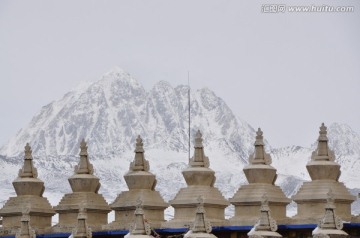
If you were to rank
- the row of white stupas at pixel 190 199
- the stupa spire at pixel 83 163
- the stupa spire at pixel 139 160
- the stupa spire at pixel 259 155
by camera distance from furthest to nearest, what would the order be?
the stupa spire at pixel 83 163 → the stupa spire at pixel 139 160 → the stupa spire at pixel 259 155 → the row of white stupas at pixel 190 199

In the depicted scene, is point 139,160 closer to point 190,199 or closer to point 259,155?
point 190,199

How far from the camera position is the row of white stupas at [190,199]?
59844mm

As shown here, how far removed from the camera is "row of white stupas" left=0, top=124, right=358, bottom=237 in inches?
2356

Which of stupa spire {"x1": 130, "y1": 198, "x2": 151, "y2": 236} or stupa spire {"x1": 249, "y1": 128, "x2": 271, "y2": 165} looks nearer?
stupa spire {"x1": 130, "y1": 198, "x2": 151, "y2": 236}

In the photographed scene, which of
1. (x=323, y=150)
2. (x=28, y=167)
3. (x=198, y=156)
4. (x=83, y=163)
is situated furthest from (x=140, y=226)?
(x=28, y=167)

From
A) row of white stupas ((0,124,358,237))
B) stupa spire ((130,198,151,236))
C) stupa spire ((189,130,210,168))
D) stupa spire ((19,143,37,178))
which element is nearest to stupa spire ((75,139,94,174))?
row of white stupas ((0,124,358,237))

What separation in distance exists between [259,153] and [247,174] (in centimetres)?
91

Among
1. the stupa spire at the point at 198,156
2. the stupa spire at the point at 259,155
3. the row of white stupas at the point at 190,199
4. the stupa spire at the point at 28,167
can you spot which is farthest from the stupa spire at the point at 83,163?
the stupa spire at the point at 259,155

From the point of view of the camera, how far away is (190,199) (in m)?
61.9

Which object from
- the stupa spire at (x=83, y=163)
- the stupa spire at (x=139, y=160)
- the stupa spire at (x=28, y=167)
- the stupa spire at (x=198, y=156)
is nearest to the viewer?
the stupa spire at (x=198, y=156)

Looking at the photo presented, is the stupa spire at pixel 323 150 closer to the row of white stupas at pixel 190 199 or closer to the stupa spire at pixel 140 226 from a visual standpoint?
the row of white stupas at pixel 190 199

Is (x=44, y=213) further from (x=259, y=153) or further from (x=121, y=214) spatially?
(x=259, y=153)

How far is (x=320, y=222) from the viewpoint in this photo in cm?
5562

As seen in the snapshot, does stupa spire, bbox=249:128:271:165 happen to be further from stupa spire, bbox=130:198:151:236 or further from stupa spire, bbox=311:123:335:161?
stupa spire, bbox=130:198:151:236
